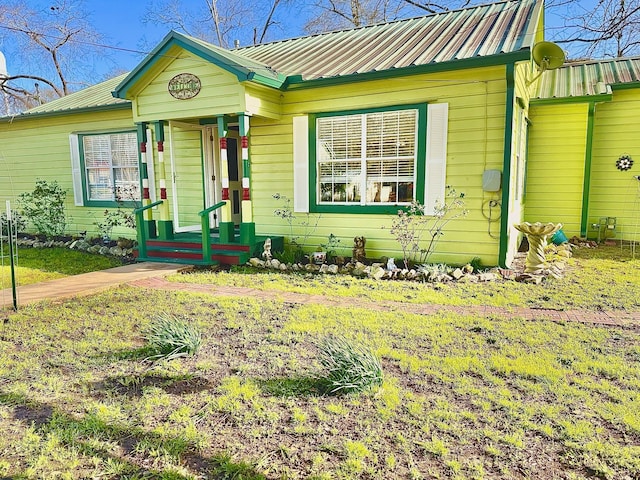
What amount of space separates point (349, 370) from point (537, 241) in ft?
14.6

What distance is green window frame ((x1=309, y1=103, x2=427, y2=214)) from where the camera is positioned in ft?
→ 22.2

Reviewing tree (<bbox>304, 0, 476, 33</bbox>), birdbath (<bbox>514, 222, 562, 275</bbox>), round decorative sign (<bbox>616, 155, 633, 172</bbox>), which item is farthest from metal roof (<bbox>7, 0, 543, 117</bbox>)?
tree (<bbox>304, 0, 476, 33</bbox>)

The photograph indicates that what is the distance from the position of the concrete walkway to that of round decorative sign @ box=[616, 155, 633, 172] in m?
5.75

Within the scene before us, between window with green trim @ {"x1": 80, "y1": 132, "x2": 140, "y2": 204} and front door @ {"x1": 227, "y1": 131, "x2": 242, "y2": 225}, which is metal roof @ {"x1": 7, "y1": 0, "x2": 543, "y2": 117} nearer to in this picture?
window with green trim @ {"x1": 80, "y1": 132, "x2": 140, "y2": 204}

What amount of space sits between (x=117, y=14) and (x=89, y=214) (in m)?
14.1

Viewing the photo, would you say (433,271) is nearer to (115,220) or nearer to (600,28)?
(115,220)

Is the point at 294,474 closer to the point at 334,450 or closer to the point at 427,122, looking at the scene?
the point at 334,450

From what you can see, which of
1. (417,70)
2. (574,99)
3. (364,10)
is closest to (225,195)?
(417,70)

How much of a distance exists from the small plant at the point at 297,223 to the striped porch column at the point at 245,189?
713 millimetres

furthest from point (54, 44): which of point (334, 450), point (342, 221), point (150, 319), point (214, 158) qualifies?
point (334, 450)

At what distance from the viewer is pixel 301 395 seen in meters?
2.90

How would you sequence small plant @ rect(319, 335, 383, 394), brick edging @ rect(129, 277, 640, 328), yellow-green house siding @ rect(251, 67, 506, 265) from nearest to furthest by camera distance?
small plant @ rect(319, 335, 383, 394), brick edging @ rect(129, 277, 640, 328), yellow-green house siding @ rect(251, 67, 506, 265)

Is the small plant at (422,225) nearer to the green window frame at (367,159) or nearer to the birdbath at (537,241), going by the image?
the green window frame at (367,159)

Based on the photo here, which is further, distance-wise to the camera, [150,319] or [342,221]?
[342,221]
